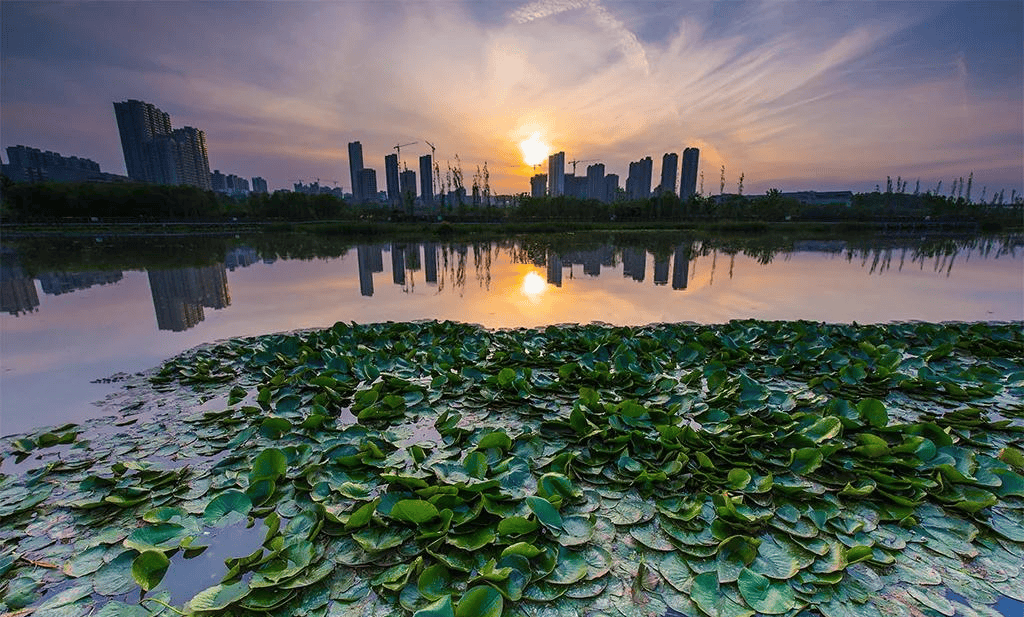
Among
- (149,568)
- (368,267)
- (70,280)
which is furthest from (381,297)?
(70,280)

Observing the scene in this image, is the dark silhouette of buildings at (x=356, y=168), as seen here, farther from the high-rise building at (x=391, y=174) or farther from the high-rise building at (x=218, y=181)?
the high-rise building at (x=218, y=181)

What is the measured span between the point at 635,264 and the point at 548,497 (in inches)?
446

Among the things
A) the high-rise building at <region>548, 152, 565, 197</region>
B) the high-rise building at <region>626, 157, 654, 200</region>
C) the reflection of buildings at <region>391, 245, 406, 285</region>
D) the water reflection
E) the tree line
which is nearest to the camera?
the water reflection

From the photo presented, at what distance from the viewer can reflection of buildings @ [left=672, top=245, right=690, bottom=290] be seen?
29.9 feet

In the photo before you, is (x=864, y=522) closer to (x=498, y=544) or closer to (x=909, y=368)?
(x=498, y=544)

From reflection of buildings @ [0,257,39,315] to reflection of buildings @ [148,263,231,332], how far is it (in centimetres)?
171

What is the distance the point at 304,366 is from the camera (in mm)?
3777

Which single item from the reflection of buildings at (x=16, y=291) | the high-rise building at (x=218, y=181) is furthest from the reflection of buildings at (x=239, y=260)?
the high-rise building at (x=218, y=181)

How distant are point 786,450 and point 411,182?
290 ft

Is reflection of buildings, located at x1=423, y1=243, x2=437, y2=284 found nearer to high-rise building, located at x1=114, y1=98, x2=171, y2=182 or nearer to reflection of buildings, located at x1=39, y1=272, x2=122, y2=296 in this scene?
reflection of buildings, located at x1=39, y1=272, x2=122, y2=296

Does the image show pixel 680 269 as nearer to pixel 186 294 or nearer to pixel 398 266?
pixel 398 266

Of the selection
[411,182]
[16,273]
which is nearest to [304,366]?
[16,273]

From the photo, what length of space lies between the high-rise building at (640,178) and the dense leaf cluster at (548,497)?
96.3 m

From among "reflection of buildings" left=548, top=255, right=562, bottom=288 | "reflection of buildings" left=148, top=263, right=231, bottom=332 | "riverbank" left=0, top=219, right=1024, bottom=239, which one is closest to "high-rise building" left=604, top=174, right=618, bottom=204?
"riverbank" left=0, top=219, right=1024, bottom=239
